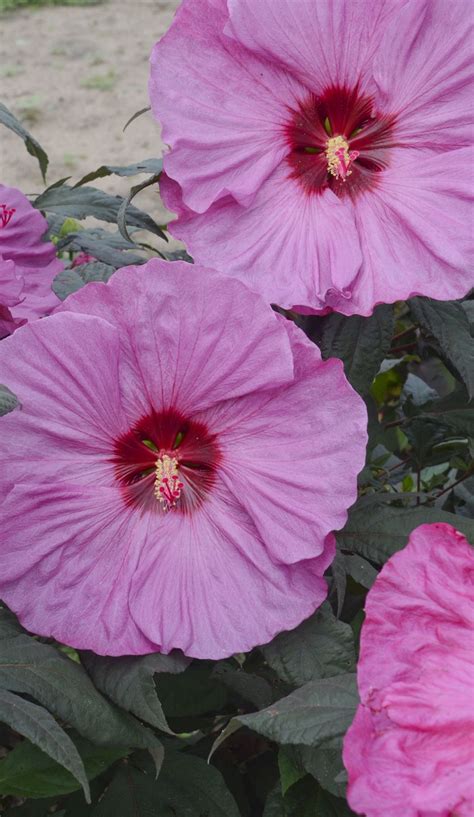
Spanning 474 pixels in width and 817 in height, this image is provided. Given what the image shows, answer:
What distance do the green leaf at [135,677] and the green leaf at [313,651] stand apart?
0.26 feet

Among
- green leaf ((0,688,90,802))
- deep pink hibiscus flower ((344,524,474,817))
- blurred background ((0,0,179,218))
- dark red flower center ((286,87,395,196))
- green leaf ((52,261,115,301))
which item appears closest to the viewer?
deep pink hibiscus flower ((344,524,474,817))

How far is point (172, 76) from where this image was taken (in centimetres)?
99

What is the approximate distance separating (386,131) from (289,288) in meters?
0.19

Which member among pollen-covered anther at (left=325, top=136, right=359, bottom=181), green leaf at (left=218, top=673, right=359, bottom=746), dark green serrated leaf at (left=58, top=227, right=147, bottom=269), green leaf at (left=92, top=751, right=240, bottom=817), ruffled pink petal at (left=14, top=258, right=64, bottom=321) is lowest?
green leaf at (left=92, top=751, right=240, bottom=817)

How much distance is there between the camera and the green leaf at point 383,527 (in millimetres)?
1017

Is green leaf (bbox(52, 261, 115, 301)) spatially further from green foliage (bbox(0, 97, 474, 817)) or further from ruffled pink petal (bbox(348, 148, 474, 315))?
ruffled pink petal (bbox(348, 148, 474, 315))

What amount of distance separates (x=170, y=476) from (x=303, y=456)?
13 cm

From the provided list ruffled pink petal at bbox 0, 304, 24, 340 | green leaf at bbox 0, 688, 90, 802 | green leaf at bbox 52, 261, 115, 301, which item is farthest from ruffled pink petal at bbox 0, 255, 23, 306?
green leaf at bbox 0, 688, 90, 802

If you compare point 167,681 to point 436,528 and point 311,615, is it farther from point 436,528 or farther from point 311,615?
point 436,528

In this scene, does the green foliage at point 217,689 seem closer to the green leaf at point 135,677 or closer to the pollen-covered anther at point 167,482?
the green leaf at point 135,677

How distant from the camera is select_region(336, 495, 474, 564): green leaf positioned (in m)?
1.02

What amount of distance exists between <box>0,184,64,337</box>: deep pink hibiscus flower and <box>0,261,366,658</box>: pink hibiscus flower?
0.53 ft

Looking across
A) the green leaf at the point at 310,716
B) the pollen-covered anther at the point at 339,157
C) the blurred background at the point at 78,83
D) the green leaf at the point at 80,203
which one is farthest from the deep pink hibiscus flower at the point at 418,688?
the blurred background at the point at 78,83

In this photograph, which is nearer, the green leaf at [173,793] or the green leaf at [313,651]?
the green leaf at [313,651]
